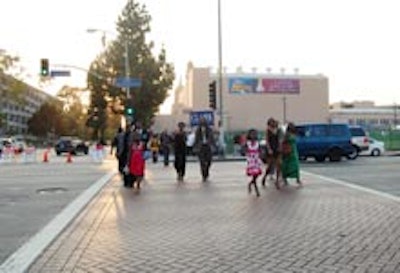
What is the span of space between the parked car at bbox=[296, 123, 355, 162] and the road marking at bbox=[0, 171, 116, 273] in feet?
63.2

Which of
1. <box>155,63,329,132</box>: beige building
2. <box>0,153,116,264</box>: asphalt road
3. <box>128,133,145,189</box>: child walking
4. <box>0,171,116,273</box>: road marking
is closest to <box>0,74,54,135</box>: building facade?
<box>155,63,329,132</box>: beige building

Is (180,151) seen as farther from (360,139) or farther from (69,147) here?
(69,147)

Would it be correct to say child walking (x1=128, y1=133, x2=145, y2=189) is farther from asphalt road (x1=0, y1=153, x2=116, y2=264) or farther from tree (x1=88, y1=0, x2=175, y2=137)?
tree (x1=88, y1=0, x2=175, y2=137)

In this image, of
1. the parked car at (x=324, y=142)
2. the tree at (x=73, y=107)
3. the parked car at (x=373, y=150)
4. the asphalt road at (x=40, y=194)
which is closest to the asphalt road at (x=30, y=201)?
the asphalt road at (x=40, y=194)

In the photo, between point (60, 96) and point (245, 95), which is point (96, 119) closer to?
point (245, 95)

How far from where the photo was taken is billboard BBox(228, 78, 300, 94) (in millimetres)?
106750

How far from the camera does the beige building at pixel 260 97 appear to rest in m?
105

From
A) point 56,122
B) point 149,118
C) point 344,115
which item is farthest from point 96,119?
point 344,115

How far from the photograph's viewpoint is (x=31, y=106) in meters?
184

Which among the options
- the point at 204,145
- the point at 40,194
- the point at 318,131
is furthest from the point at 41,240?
the point at 318,131

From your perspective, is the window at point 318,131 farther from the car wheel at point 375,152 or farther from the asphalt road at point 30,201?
the asphalt road at point 30,201

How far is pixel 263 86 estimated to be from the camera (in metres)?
108

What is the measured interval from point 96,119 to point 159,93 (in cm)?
1553

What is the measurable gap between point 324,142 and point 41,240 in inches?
1005
